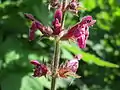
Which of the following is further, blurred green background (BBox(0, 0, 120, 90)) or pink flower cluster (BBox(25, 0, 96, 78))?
blurred green background (BBox(0, 0, 120, 90))

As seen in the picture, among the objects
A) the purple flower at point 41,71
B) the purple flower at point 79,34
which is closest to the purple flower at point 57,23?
the purple flower at point 79,34

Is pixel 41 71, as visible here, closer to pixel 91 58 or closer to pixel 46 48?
pixel 91 58

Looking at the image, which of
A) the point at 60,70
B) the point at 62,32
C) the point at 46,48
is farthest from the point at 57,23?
the point at 46,48

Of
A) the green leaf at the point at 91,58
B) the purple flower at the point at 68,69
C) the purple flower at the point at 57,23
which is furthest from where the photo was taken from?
the green leaf at the point at 91,58

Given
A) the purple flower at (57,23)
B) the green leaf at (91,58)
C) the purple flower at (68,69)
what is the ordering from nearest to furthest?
the purple flower at (57,23) < the purple flower at (68,69) < the green leaf at (91,58)

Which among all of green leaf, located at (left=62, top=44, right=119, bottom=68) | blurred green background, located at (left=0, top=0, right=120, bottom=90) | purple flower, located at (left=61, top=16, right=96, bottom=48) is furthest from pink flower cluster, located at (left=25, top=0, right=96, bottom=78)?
green leaf, located at (left=62, top=44, right=119, bottom=68)

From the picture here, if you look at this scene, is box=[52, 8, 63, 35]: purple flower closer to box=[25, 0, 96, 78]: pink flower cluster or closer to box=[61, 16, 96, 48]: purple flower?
box=[25, 0, 96, 78]: pink flower cluster

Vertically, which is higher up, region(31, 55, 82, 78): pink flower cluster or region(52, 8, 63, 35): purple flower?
region(52, 8, 63, 35): purple flower

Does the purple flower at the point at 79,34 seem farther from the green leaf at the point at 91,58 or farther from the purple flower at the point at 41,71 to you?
the green leaf at the point at 91,58

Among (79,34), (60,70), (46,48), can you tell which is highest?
(79,34)
